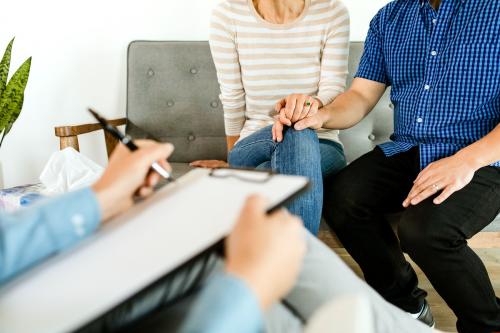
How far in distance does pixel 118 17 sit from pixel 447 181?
1.48m

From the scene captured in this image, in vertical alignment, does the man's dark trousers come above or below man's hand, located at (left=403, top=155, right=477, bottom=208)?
below

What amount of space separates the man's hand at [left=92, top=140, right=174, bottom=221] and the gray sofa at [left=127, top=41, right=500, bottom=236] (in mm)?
1131

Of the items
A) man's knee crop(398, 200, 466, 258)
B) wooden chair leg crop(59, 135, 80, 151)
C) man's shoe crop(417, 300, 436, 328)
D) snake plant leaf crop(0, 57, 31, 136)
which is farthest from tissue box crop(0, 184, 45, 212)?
man's shoe crop(417, 300, 436, 328)

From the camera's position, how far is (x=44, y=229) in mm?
462

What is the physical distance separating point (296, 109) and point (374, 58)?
0.37 metres

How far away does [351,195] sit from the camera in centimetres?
111

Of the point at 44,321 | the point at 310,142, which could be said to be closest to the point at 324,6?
the point at 310,142

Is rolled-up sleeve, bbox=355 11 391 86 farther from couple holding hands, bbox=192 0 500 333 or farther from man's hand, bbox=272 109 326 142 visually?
man's hand, bbox=272 109 326 142

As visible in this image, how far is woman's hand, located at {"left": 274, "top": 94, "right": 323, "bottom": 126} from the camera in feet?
3.43

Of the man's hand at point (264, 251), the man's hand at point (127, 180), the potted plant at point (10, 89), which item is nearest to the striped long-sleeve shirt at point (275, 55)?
the potted plant at point (10, 89)

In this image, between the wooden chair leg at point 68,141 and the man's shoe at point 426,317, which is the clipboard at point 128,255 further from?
the wooden chair leg at point 68,141

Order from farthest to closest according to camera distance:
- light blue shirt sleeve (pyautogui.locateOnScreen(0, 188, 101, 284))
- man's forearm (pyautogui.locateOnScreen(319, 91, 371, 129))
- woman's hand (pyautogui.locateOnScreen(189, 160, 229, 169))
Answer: woman's hand (pyautogui.locateOnScreen(189, 160, 229, 169)) < man's forearm (pyautogui.locateOnScreen(319, 91, 371, 129)) < light blue shirt sleeve (pyautogui.locateOnScreen(0, 188, 101, 284))

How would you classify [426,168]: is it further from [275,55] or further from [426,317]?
[275,55]

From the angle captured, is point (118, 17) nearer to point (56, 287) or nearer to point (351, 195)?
point (351, 195)
